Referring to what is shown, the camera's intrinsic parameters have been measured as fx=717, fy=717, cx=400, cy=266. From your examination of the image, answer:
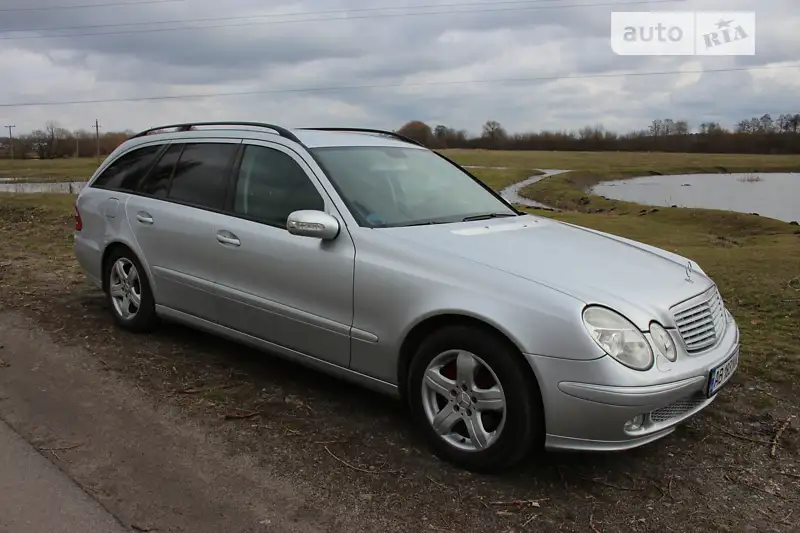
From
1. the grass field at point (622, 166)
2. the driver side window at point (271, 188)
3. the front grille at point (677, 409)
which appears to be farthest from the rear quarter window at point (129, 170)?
the grass field at point (622, 166)

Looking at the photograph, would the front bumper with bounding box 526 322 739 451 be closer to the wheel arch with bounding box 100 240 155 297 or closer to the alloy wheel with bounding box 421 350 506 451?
the alloy wheel with bounding box 421 350 506 451

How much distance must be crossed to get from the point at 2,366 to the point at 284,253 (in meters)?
2.40

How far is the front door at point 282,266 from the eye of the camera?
3.97 m

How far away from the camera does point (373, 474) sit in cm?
348

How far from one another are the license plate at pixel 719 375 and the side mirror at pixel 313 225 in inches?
80.4

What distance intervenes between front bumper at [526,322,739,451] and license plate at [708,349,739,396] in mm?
103

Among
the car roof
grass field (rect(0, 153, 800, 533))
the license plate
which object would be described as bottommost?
grass field (rect(0, 153, 800, 533))

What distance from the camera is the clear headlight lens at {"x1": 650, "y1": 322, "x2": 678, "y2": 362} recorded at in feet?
10.6

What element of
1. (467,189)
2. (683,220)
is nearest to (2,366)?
(467,189)

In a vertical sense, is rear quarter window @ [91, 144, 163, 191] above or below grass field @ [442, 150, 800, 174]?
below

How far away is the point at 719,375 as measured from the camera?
11.4 ft

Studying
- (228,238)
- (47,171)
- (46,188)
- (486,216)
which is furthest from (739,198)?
(47,171)

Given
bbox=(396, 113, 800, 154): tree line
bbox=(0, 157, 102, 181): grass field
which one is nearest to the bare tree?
bbox=(396, 113, 800, 154): tree line

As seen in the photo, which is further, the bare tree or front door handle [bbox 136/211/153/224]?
the bare tree
